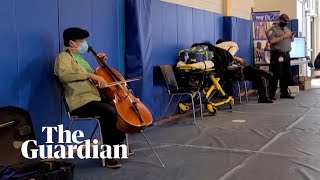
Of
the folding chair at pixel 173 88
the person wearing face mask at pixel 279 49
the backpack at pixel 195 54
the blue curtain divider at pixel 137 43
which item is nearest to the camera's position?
the blue curtain divider at pixel 137 43

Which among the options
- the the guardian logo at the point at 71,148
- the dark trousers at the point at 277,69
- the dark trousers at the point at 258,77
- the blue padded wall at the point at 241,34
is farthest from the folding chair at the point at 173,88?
Answer: the blue padded wall at the point at 241,34

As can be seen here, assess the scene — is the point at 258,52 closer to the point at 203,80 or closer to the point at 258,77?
the point at 258,77

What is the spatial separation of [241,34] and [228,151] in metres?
5.48

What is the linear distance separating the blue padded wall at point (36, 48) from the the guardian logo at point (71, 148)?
88 mm

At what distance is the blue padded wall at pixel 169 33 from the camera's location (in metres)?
5.70

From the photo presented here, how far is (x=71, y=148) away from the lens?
12.9 ft

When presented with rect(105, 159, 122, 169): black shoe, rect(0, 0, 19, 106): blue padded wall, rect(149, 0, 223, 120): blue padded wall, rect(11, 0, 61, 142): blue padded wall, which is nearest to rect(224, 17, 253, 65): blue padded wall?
rect(149, 0, 223, 120): blue padded wall

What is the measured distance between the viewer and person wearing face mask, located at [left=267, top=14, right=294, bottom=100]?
25.3 ft

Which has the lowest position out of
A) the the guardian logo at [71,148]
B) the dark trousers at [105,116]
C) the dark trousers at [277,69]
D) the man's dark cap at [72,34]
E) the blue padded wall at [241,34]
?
the the guardian logo at [71,148]

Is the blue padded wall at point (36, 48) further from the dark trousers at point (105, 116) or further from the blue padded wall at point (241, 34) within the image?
the blue padded wall at point (241, 34)

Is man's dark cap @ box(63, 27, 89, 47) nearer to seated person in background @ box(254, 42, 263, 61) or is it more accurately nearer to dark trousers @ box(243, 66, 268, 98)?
dark trousers @ box(243, 66, 268, 98)

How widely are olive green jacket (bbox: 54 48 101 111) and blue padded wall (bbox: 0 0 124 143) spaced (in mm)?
228

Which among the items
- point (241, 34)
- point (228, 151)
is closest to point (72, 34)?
point (228, 151)

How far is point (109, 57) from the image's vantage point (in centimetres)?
469
